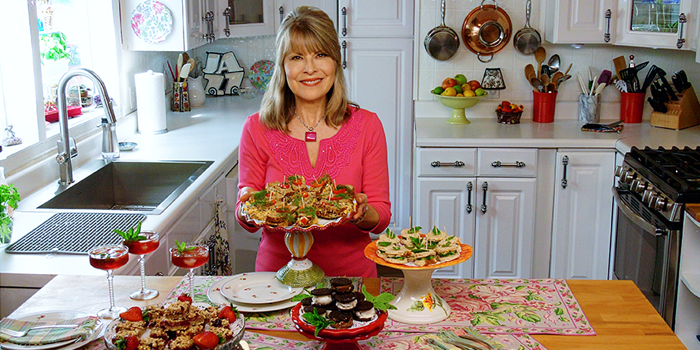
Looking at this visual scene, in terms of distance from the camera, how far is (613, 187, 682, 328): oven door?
2650mm

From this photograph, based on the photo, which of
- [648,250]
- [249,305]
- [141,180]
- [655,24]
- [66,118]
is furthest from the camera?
[655,24]

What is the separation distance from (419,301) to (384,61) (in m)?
2.90

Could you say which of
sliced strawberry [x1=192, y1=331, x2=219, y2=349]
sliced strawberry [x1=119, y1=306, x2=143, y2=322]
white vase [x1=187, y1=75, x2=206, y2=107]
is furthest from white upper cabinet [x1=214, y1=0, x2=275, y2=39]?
sliced strawberry [x1=192, y1=331, x2=219, y2=349]

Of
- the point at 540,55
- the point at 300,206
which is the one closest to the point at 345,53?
the point at 540,55

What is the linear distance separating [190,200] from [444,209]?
1.44 meters

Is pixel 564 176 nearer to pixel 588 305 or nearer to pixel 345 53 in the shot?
pixel 345 53

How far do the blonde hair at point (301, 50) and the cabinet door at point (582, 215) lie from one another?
1727 mm

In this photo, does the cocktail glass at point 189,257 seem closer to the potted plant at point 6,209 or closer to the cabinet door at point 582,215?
the potted plant at point 6,209

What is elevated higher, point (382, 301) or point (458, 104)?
point (458, 104)

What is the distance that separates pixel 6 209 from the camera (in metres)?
1.94

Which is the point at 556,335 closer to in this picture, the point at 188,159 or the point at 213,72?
the point at 188,159

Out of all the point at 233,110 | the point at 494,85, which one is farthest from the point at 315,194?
the point at 233,110

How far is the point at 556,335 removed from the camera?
4.77 feet

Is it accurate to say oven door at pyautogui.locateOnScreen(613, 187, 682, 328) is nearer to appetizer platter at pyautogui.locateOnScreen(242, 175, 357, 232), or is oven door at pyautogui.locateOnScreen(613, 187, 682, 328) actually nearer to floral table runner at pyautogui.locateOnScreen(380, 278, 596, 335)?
floral table runner at pyautogui.locateOnScreen(380, 278, 596, 335)
